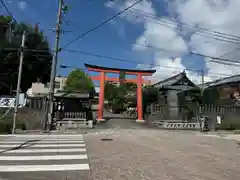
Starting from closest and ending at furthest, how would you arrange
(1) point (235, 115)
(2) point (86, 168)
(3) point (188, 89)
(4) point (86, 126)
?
(2) point (86, 168), (4) point (86, 126), (1) point (235, 115), (3) point (188, 89)

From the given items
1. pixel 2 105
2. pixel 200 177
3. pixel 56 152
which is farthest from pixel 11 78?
pixel 200 177

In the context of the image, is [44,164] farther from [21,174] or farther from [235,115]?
[235,115]

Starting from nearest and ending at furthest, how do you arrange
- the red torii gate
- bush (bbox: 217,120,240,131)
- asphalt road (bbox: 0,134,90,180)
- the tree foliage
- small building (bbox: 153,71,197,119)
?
asphalt road (bbox: 0,134,90,180)
bush (bbox: 217,120,240,131)
small building (bbox: 153,71,197,119)
the red torii gate
the tree foliage

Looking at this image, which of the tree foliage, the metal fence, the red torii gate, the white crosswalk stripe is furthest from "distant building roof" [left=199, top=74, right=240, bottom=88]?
the white crosswalk stripe

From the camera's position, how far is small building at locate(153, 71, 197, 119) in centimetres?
2562

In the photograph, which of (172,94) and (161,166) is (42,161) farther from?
(172,94)

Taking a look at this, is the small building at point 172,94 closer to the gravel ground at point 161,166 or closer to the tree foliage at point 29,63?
the tree foliage at point 29,63

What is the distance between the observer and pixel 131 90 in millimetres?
44656

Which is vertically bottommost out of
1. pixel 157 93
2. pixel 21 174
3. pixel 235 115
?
pixel 21 174

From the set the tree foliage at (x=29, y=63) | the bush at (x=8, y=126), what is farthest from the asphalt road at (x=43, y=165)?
the tree foliage at (x=29, y=63)

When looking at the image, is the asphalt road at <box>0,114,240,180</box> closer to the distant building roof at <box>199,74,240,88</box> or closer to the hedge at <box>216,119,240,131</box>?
the hedge at <box>216,119,240,131</box>

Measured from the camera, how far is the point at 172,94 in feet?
93.5

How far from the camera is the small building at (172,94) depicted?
84.1 feet

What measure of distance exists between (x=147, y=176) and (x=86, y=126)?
52.4ft
